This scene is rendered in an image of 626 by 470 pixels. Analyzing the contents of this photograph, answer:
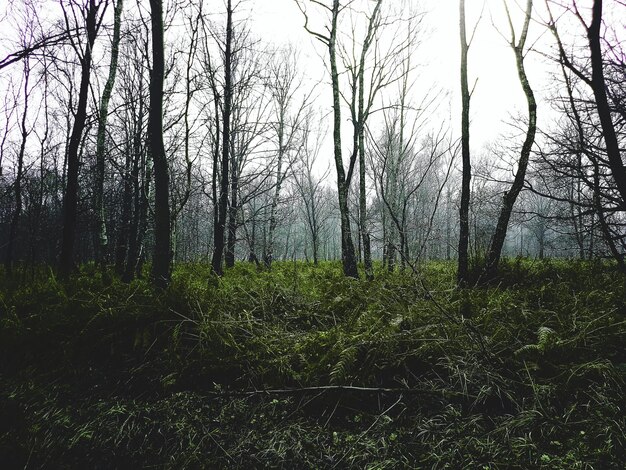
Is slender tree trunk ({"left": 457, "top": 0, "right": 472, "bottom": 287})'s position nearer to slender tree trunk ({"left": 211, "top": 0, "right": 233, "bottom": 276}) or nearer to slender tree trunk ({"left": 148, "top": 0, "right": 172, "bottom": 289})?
slender tree trunk ({"left": 148, "top": 0, "right": 172, "bottom": 289})

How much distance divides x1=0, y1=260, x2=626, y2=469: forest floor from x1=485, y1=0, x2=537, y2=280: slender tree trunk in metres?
2.66

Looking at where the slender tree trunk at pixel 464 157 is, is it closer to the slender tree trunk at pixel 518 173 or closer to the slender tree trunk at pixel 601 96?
the slender tree trunk at pixel 518 173

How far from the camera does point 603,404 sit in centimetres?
182

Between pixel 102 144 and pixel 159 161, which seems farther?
pixel 102 144

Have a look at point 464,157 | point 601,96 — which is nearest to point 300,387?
point 601,96

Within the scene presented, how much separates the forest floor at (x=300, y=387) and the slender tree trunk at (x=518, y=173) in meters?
2.66

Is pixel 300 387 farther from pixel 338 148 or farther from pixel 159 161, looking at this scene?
pixel 338 148

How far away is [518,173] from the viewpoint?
6.14m

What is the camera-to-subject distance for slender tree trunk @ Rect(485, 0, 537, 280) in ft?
19.7

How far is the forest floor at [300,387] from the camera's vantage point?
1.76 meters

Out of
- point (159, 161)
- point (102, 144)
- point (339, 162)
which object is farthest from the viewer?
point (102, 144)

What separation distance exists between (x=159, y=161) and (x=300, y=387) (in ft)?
11.4

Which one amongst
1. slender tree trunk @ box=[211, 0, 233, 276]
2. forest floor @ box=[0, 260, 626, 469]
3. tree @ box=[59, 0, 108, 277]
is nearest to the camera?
forest floor @ box=[0, 260, 626, 469]

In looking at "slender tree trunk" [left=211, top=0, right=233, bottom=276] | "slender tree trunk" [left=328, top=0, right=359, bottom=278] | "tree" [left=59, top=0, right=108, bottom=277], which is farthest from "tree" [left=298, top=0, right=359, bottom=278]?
"tree" [left=59, top=0, right=108, bottom=277]
